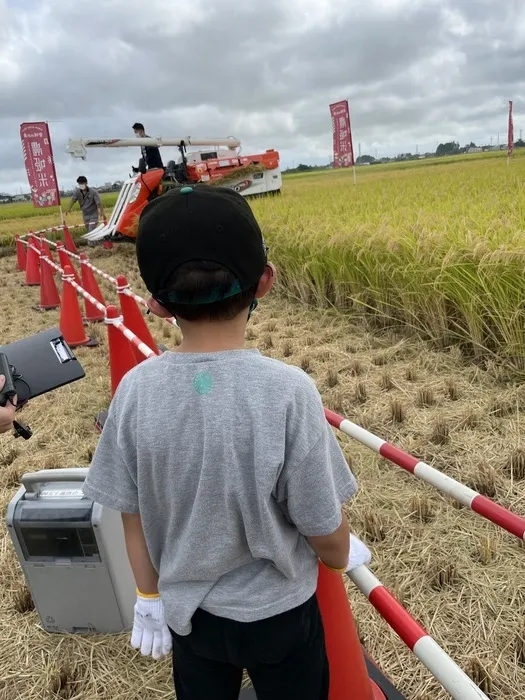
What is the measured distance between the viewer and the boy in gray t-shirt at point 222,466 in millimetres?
812

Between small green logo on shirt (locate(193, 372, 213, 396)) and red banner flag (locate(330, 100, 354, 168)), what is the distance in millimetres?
17121

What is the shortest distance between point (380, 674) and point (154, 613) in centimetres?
82

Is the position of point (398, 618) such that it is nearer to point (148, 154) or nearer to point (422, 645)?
point (422, 645)

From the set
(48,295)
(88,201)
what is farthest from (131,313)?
(88,201)

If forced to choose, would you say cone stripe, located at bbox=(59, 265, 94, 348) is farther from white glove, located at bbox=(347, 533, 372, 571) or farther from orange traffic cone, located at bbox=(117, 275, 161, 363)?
white glove, located at bbox=(347, 533, 372, 571)

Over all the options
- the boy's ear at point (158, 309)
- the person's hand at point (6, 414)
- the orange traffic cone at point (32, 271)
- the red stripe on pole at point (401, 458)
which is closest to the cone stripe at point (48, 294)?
the orange traffic cone at point (32, 271)

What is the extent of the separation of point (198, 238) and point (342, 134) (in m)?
17.9

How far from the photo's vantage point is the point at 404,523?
2.19m

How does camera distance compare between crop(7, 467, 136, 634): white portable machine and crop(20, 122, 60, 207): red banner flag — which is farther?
crop(20, 122, 60, 207): red banner flag

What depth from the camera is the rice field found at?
1722mm

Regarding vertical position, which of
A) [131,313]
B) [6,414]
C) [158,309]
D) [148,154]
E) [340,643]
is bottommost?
[340,643]

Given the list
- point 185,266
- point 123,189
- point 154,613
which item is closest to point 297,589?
point 154,613

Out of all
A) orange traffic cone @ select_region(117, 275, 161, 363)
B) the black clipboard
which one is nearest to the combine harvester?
Result: orange traffic cone @ select_region(117, 275, 161, 363)

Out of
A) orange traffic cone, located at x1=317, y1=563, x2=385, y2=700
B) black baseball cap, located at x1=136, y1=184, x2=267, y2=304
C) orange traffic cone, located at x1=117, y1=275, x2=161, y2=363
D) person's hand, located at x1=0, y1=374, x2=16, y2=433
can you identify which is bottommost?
orange traffic cone, located at x1=317, y1=563, x2=385, y2=700
